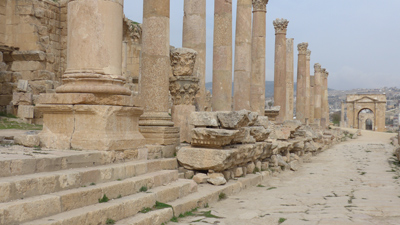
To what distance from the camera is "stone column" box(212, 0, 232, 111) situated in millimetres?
14203

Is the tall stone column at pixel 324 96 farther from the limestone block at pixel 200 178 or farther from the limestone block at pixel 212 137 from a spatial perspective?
the limestone block at pixel 200 178

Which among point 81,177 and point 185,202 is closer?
point 81,177

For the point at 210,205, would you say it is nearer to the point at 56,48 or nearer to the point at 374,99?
the point at 56,48

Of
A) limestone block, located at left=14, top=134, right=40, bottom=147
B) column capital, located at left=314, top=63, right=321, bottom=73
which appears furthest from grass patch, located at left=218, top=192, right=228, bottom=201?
column capital, located at left=314, top=63, right=321, bottom=73

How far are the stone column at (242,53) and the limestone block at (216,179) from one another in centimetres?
878

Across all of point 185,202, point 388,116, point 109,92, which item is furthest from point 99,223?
point 388,116

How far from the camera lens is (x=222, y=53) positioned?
14.2m

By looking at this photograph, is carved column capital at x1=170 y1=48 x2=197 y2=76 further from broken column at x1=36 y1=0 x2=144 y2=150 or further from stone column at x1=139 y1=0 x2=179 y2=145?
broken column at x1=36 y1=0 x2=144 y2=150

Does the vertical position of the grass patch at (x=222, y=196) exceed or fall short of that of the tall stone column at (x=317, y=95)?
it falls short

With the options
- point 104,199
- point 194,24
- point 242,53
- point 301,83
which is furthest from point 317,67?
point 104,199

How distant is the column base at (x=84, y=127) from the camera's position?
6.26m

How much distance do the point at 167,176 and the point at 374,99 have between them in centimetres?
6786

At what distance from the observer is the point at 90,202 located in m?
4.91

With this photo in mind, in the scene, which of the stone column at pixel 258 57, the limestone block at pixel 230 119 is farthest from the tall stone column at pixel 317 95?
the limestone block at pixel 230 119
